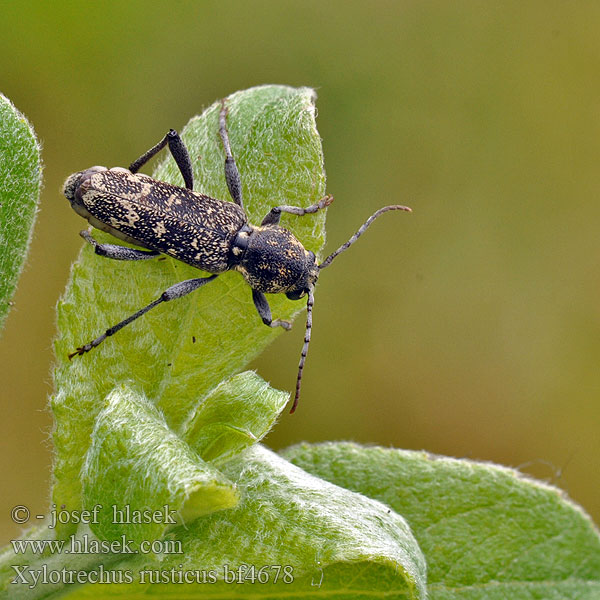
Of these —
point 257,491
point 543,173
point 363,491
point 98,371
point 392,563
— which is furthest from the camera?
point 543,173

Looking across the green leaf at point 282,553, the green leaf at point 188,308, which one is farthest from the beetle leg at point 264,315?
the green leaf at point 282,553

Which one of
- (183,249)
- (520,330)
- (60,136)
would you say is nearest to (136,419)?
(183,249)

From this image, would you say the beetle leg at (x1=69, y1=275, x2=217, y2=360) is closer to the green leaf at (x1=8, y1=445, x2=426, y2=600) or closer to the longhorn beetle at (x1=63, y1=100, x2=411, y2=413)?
the longhorn beetle at (x1=63, y1=100, x2=411, y2=413)

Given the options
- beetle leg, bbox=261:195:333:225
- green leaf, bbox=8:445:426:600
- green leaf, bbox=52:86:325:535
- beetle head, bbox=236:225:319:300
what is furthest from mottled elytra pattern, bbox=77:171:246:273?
green leaf, bbox=8:445:426:600

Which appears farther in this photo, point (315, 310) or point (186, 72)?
point (186, 72)

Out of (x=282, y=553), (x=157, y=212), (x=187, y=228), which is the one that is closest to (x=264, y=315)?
(x=282, y=553)

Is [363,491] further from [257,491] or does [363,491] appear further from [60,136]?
[60,136]
